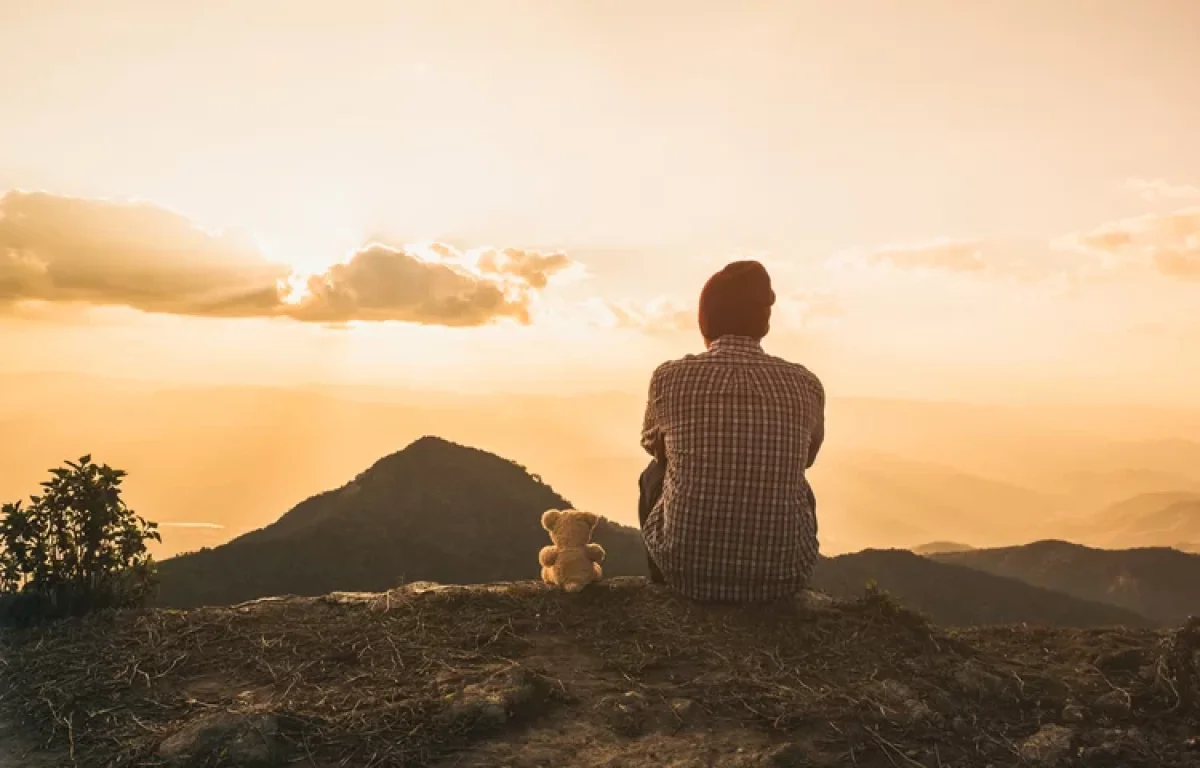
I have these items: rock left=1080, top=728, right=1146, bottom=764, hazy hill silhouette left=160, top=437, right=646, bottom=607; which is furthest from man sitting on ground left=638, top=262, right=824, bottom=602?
hazy hill silhouette left=160, top=437, right=646, bottom=607

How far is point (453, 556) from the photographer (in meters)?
21.2

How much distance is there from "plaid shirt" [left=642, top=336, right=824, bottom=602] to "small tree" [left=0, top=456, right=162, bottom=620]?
4523 mm

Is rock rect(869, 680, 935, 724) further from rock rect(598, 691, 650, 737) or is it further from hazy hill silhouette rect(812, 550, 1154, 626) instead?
hazy hill silhouette rect(812, 550, 1154, 626)

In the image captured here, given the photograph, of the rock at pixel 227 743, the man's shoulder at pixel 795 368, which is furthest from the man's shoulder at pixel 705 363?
the rock at pixel 227 743

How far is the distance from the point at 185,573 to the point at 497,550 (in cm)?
760

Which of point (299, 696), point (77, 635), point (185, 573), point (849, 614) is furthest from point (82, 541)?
point (185, 573)

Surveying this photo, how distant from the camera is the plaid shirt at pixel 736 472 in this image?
5.88 m

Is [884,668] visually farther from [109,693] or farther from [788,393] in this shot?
[109,693]

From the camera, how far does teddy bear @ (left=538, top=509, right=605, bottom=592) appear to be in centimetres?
699

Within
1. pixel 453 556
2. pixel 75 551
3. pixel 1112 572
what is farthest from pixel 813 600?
pixel 1112 572

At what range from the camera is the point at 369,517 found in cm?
2277

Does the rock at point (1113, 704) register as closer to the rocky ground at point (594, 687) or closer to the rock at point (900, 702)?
the rocky ground at point (594, 687)

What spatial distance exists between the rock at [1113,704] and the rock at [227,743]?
176 inches

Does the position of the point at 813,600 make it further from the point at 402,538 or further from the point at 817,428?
the point at 402,538
